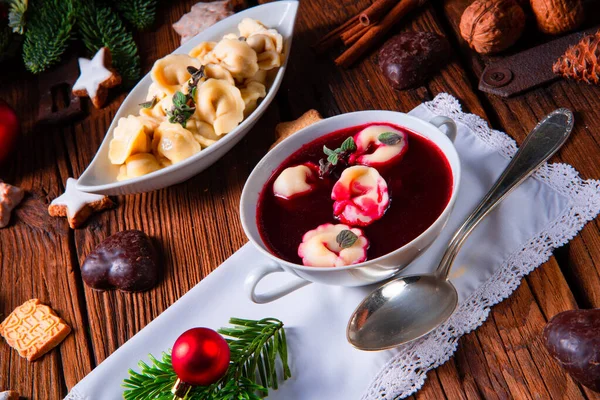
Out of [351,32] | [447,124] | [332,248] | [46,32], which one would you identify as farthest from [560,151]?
[46,32]

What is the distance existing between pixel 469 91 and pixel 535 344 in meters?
0.70

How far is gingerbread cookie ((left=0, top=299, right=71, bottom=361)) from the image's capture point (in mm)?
1420

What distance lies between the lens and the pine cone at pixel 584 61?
1.43 meters

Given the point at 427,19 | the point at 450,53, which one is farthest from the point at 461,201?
the point at 427,19

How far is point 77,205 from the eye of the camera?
163 cm

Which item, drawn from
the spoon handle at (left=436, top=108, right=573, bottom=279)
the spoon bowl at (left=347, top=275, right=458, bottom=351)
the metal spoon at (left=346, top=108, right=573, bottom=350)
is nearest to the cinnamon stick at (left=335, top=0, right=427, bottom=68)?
the spoon handle at (left=436, top=108, right=573, bottom=279)

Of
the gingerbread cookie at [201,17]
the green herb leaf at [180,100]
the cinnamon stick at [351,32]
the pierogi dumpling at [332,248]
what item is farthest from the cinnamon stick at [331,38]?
the pierogi dumpling at [332,248]

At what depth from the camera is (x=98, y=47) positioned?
2.00m

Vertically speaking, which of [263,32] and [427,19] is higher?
[263,32]

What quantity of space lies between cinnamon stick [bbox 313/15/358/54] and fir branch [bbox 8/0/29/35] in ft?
2.88

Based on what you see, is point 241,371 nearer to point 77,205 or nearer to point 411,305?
point 411,305

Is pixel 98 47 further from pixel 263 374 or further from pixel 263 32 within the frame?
pixel 263 374

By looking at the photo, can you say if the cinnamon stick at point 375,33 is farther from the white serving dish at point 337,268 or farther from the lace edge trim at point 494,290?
the lace edge trim at point 494,290

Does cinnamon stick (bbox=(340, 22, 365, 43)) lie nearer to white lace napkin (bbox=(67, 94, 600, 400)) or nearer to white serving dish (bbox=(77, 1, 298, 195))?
white serving dish (bbox=(77, 1, 298, 195))
